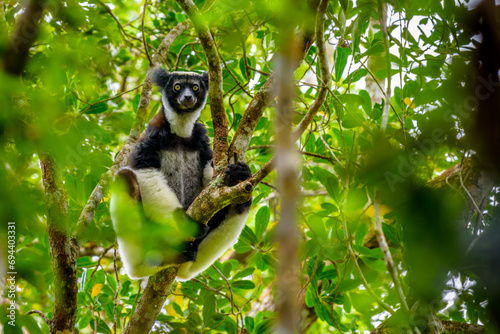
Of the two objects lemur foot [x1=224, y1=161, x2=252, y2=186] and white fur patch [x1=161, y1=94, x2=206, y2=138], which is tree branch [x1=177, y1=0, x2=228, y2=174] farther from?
white fur patch [x1=161, y1=94, x2=206, y2=138]

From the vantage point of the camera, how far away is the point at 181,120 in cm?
484

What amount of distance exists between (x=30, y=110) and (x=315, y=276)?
3.30 meters

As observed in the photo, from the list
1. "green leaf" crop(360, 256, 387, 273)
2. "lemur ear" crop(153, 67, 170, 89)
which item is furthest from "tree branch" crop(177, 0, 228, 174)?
"green leaf" crop(360, 256, 387, 273)

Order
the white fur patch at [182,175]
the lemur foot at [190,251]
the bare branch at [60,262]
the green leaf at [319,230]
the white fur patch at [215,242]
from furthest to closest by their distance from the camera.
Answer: the white fur patch at [182,175] < the white fur patch at [215,242] < the green leaf at [319,230] < the lemur foot at [190,251] < the bare branch at [60,262]

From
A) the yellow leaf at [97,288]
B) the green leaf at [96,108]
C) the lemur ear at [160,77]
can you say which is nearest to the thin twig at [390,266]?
the green leaf at [96,108]

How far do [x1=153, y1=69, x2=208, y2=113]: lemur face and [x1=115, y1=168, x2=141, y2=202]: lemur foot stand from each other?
1.16 meters

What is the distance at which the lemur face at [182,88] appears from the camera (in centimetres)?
484

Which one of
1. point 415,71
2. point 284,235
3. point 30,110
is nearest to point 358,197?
point 415,71

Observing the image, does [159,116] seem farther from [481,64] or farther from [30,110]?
[481,64]

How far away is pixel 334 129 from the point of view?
14.5 feet

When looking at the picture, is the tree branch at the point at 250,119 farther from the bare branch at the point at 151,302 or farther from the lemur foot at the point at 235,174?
the bare branch at the point at 151,302

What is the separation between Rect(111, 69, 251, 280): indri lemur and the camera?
3.57 metres

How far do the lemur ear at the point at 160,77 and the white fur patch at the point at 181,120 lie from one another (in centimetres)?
25

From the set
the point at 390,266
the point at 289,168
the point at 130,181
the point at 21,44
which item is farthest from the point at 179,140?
the point at 289,168
